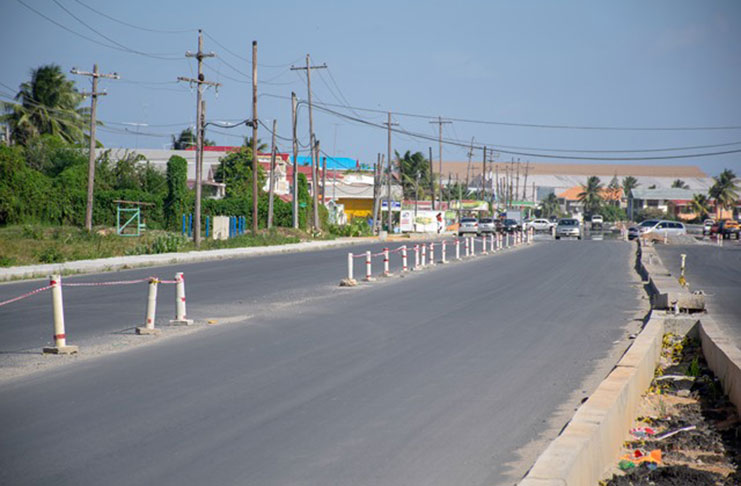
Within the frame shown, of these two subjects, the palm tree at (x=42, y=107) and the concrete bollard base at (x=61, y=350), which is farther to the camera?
the palm tree at (x=42, y=107)

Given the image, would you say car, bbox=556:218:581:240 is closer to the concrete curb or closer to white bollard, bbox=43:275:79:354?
the concrete curb

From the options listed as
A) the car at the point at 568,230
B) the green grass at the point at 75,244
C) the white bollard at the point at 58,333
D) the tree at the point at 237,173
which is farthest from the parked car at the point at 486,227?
the white bollard at the point at 58,333

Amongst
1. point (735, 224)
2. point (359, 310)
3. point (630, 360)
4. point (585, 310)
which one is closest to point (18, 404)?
point (630, 360)

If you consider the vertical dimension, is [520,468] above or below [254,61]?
below

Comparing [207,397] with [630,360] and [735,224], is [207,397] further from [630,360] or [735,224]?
[735,224]

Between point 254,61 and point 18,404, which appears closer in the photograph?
point 18,404

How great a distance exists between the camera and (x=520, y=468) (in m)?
6.79

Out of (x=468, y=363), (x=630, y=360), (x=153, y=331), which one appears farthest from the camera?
(x=153, y=331)

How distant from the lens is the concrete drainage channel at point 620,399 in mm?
5625

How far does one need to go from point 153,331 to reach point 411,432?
7816 mm

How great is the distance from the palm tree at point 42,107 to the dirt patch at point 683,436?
66300 mm

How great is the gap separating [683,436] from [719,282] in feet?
67.9

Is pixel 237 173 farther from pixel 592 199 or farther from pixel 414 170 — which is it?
pixel 592 199

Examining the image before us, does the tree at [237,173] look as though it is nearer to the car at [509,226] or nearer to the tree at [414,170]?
the car at [509,226]
